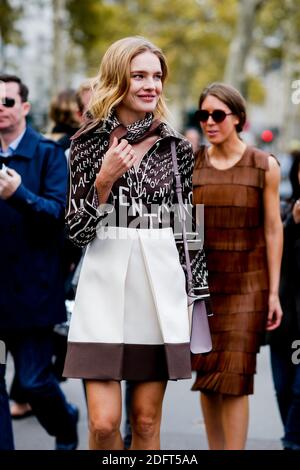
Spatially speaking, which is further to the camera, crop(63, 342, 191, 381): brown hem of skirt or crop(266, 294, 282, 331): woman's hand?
crop(266, 294, 282, 331): woman's hand

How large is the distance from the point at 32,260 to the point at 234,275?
1.06 metres

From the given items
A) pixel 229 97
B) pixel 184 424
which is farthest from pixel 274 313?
pixel 184 424

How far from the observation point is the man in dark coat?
4.43m

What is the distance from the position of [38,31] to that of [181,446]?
55870mm

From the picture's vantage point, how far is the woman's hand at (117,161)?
3230 millimetres

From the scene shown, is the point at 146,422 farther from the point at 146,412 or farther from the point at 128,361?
the point at 128,361

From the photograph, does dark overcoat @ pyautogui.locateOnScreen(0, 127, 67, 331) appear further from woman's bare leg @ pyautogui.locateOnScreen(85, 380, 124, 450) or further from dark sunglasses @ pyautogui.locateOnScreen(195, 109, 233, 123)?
woman's bare leg @ pyautogui.locateOnScreen(85, 380, 124, 450)

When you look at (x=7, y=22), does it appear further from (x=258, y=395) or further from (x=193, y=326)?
(x=193, y=326)

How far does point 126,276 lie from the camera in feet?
11.4

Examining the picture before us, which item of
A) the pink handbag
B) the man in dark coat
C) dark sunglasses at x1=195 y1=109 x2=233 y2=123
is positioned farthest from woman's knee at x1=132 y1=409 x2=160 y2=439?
dark sunglasses at x1=195 y1=109 x2=233 y2=123

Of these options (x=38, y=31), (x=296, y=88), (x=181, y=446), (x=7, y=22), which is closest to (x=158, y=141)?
(x=296, y=88)

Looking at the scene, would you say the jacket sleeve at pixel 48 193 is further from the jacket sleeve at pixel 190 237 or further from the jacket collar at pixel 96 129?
the jacket sleeve at pixel 190 237

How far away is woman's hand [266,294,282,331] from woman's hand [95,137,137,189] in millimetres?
1527

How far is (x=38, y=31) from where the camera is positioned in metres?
58.6
